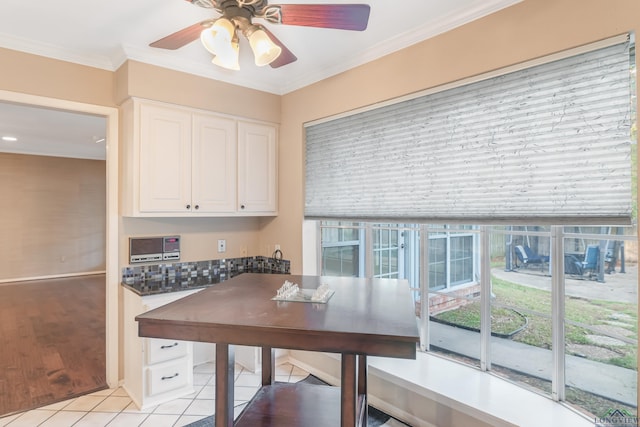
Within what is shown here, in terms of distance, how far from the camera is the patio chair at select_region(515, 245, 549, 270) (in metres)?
2.00

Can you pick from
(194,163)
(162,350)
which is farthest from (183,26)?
(162,350)

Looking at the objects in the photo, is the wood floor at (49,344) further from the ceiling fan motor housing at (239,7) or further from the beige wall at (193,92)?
the ceiling fan motor housing at (239,7)

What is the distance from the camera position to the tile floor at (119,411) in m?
2.38

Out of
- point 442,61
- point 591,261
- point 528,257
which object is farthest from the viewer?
point 442,61

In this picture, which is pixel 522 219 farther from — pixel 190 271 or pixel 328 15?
pixel 190 271

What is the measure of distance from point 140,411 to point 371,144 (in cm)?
255

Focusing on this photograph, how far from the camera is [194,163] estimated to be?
2967 mm

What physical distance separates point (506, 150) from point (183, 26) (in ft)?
6.95

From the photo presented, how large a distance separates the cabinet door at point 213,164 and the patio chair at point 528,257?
7.44ft

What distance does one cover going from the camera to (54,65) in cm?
261

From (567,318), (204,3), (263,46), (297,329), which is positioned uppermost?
(204,3)

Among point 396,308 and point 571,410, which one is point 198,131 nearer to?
point 396,308

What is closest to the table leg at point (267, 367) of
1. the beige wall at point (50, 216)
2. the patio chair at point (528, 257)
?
the patio chair at point (528, 257)

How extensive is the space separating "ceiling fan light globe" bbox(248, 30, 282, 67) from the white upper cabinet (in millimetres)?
1459
